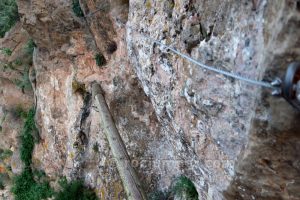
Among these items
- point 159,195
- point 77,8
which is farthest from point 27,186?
point 159,195

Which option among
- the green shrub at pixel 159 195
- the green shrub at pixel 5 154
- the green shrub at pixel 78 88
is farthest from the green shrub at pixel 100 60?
the green shrub at pixel 5 154

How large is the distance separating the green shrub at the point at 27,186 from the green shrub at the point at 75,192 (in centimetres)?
168

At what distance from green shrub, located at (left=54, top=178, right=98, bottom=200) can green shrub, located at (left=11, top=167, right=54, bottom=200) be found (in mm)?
1683

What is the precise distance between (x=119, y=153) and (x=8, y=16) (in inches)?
307

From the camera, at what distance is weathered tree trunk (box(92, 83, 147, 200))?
552 centimetres

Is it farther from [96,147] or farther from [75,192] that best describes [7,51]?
[75,192]

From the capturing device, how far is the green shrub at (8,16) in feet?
37.7

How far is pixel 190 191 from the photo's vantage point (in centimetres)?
557

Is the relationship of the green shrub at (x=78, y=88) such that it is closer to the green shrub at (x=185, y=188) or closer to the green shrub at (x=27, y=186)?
the green shrub at (x=27, y=186)

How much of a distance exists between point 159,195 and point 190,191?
0.84 m

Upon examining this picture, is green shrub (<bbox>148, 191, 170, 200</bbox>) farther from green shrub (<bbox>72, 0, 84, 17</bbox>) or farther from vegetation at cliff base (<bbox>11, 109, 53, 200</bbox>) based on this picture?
vegetation at cliff base (<bbox>11, 109, 53, 200</bbox>)

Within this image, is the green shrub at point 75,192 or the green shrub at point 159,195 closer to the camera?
the green shrub at point 159,195

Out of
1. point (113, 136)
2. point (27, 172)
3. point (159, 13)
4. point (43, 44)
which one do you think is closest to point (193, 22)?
point (159, 13)

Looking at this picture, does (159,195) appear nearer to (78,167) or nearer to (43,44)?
(78,167)
